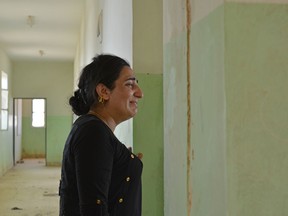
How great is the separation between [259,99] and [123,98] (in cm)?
59

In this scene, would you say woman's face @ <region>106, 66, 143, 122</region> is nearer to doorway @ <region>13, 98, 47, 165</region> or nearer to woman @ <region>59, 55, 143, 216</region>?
woman @ <region>59, 55, 143, 216</region>

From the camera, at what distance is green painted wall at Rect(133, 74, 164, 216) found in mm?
2832

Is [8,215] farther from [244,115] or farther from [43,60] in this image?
[43,60]

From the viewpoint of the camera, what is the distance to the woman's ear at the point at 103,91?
69.8 inches

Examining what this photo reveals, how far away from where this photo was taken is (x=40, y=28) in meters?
9.80

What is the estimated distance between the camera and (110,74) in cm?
178

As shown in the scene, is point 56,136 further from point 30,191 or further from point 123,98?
point 123,98

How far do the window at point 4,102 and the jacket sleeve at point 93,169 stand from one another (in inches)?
398

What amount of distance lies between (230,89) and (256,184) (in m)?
0.28

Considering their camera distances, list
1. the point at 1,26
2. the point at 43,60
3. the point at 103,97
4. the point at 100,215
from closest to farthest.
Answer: the point at 100,215
the point at 103,97
the point at 1,26
the point at 43,60

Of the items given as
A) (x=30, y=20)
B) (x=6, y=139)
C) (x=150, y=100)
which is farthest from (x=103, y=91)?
(x=6, y=139)

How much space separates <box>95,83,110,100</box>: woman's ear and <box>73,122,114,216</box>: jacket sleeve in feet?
0.60

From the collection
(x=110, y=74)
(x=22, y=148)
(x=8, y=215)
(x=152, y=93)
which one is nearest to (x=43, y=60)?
(x=22, y=148)


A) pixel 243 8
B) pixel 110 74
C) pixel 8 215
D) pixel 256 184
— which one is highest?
pixel 243 8
